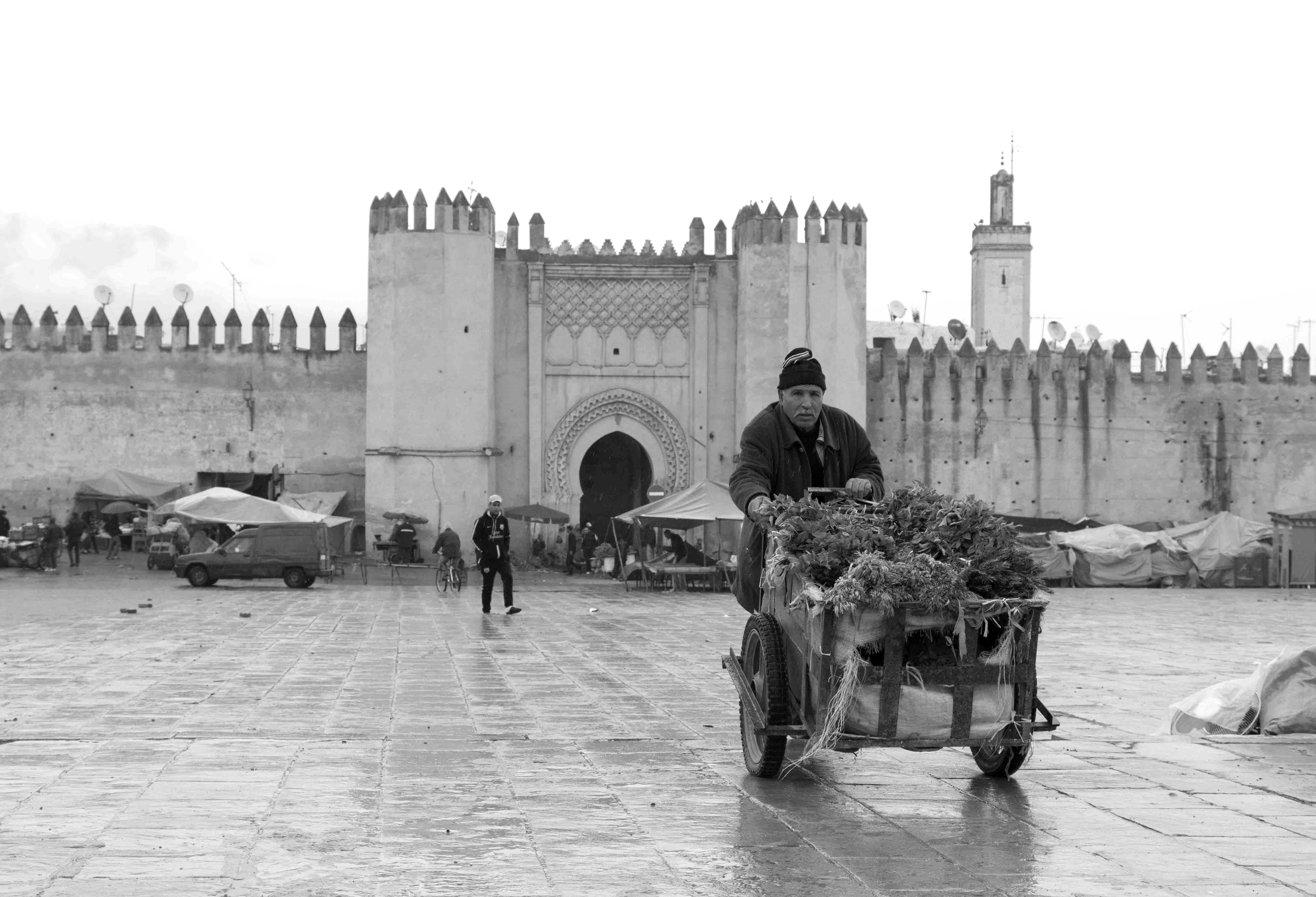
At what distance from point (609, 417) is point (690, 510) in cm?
654

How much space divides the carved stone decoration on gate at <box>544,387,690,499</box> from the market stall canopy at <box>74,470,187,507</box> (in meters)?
7.12

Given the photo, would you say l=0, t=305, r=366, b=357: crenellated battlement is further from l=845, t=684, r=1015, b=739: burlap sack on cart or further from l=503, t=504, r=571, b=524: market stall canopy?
l=845, t=684, r=1015, b=739: burlap sack on cart

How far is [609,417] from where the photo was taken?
97.8 ft

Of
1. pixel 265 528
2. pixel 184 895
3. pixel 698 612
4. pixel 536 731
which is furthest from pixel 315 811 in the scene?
pixel 265 528

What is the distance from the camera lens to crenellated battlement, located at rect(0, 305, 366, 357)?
3003 cm

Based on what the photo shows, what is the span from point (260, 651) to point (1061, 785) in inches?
294

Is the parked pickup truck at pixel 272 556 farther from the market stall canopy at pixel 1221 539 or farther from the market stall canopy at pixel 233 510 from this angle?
the market stall canopy at pixel 1221 539

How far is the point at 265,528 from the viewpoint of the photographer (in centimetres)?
2305

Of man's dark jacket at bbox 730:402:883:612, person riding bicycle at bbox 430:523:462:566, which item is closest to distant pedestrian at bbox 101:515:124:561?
person riding bicycle at bbox 430:523:462:566

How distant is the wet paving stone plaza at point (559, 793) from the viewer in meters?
4.35

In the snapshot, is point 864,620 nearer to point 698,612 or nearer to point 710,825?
point 710,825

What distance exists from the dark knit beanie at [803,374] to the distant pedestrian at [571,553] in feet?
71.1

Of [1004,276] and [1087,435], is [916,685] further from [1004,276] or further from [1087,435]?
[1004,276]

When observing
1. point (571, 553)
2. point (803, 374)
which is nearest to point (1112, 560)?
point (571, 553)
